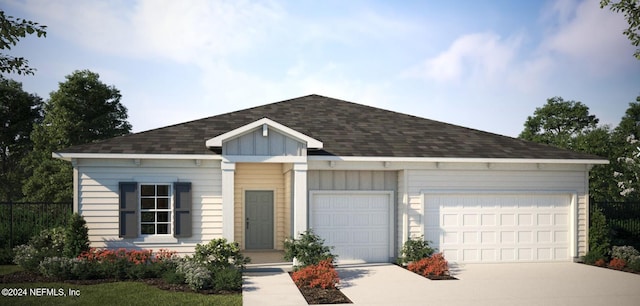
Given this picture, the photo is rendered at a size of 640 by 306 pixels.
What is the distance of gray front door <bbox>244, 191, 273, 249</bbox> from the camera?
16562 millimetres

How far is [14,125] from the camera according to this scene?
34.8 m

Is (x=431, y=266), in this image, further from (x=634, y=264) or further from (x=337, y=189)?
(x=634, y=264)

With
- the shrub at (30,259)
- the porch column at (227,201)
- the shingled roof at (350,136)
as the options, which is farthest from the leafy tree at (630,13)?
the shrub at (30,259)

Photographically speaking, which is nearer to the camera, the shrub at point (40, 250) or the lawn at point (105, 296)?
the lawn at point (105, 296)

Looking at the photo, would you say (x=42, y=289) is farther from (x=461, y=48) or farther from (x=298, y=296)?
(x=461, y=48)

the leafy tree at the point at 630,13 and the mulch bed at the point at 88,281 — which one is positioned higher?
the leafy tree at the point at 630,13

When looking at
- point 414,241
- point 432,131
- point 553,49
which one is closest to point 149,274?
point 414,241

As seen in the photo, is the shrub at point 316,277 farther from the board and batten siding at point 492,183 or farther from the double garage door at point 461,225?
the board and batten siding at point 492,183

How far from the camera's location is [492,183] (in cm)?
1500

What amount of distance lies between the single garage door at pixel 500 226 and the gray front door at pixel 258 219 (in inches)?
201

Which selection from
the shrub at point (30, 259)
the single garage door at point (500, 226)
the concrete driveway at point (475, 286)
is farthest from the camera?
the single garage door at point (500, 226)

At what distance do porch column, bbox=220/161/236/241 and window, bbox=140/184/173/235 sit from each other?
1.60 meters

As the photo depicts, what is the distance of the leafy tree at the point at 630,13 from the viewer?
486 inches

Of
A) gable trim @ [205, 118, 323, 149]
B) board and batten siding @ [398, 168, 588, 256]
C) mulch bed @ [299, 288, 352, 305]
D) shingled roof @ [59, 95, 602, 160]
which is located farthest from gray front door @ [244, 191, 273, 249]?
mulch bed @ [299, 288, 352, 305]
